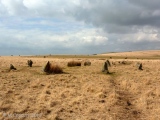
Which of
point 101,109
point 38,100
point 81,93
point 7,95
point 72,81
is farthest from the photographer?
point 72,81

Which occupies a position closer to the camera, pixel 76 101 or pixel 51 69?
pixel 76 101

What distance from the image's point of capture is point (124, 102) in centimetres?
1584

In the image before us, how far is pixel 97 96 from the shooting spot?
1694 cm

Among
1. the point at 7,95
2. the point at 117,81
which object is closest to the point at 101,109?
the point at 7,95

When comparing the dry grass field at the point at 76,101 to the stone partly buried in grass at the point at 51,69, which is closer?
the dry grass field at the point at 76,101

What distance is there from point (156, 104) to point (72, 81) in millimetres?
8651

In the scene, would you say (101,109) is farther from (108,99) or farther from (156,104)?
(156,104)

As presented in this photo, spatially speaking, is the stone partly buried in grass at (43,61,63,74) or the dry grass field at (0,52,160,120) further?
the stone partly buried in grass at (43,61,63,74)

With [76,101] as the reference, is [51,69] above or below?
above

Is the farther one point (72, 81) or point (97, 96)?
point (72, 81)

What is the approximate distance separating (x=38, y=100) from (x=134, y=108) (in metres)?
5.61

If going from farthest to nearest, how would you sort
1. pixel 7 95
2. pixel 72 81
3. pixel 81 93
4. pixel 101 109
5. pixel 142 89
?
1. pixel 72 81
2. pixel 142 89
3. pixel 81 93
4. pixel 7 95
5. pixel 101 109

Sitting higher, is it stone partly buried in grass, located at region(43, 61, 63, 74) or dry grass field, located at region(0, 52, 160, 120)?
stone partly buried in grass, located at region(43, 61, 63, 74)

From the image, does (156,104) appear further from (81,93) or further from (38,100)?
(38,100)
